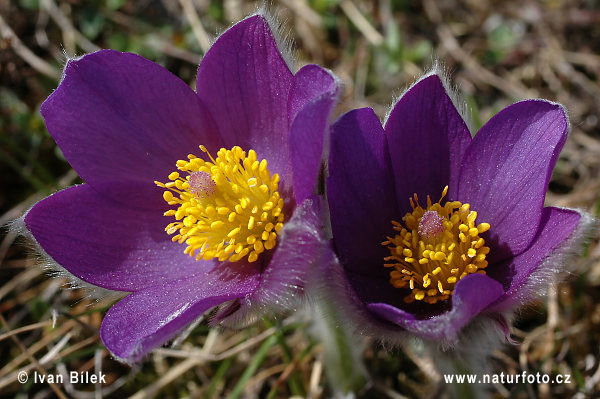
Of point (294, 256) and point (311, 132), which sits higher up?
point (311, 132)

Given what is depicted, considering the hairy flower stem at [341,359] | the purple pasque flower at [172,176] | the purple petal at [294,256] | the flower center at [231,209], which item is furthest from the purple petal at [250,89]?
the hairy flower stem at [341,359]

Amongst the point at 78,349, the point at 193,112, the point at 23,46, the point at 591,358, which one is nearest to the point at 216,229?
the point at 193,112

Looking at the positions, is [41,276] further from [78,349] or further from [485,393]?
[485,393]

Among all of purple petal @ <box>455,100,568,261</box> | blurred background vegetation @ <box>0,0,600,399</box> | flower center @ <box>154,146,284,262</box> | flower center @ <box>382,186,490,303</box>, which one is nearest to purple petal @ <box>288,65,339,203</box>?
flower center @ <box>154,146,284,262</box>

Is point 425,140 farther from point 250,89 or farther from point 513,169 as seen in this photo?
point 250,89

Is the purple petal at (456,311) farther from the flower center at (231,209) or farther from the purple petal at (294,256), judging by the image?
the flower center at (231,209)

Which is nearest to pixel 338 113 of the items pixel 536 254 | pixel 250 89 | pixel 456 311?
pixel 250 89
